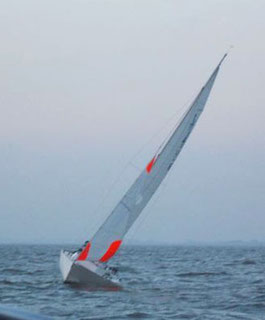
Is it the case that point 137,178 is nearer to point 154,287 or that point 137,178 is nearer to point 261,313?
point 154,287

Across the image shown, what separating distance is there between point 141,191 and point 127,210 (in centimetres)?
91

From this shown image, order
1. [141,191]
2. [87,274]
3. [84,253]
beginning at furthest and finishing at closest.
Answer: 1. [84,253]
2. [141,191]
3. [87,274]

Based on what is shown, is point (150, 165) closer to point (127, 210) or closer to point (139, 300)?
point (127, 210)

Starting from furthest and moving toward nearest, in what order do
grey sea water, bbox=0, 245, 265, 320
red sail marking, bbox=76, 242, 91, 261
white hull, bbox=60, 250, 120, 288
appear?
red sail marking, bbox=76, 242, 91, 261 < white hull, bbox=60, 250, 120, 288 < grey sea water, bbox=0, 245, 265, 320

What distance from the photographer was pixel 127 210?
88.3 ft

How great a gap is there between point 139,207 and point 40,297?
5.37m

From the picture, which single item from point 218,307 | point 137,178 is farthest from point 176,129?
point 218,307

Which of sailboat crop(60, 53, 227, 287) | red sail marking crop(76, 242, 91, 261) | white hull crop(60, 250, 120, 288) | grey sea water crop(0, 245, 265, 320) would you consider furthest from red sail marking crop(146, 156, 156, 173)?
grey sea water crop(0, 245, 265, 320)

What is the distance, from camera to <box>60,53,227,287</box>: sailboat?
26078mm

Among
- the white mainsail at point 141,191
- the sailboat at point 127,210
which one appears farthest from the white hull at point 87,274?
the white mainsail at point 141,191

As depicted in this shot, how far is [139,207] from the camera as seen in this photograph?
2695 centimetres

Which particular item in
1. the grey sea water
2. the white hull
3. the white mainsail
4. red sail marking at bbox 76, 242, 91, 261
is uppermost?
the white mainsail

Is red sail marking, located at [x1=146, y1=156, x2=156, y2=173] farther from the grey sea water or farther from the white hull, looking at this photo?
the grey sea water

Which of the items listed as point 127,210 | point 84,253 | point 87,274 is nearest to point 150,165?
point 127,210
